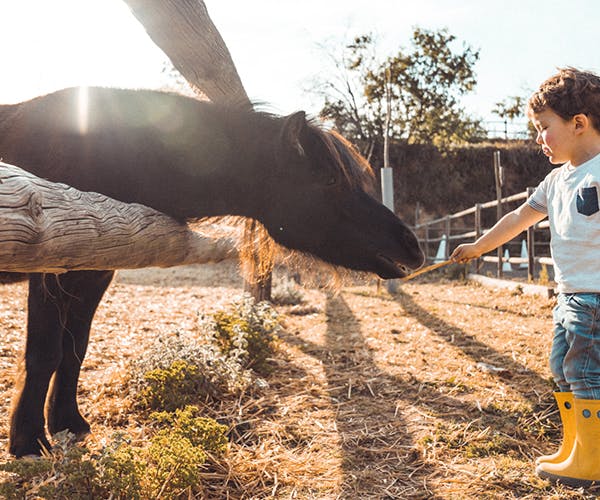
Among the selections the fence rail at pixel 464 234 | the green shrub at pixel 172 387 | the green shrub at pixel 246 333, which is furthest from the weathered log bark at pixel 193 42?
the fence rail at pixel 464 234

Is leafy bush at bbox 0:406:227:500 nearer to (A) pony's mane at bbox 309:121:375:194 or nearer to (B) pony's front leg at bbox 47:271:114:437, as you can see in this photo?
(B) pony's front leg at bbox 47:271:114:437

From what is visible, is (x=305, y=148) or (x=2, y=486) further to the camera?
(x=305, y=148)

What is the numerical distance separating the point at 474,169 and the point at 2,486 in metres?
21.7

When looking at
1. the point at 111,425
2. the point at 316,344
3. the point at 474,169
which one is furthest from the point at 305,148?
the point at 474,169

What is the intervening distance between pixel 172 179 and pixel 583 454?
2.11 m

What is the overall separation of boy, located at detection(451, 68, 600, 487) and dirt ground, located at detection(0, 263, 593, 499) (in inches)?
7.0

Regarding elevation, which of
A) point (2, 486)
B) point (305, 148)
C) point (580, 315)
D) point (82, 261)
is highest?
point (305, 148)

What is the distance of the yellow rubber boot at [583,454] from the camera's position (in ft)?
6.70

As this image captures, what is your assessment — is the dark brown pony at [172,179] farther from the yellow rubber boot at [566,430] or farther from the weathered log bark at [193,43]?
the weathered log bark at [193,43]

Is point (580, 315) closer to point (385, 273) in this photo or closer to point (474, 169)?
point (385, 273)

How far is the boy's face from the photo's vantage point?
2.21m

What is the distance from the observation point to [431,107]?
23.7 metres

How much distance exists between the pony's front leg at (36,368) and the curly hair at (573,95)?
87.9 inches

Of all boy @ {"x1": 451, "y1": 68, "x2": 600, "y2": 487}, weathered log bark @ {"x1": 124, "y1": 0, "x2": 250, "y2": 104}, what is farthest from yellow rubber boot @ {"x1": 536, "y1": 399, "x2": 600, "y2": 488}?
weathered log bark @ {"x1": 124, "y1": 0, "x2": 250, "y2": 104}
